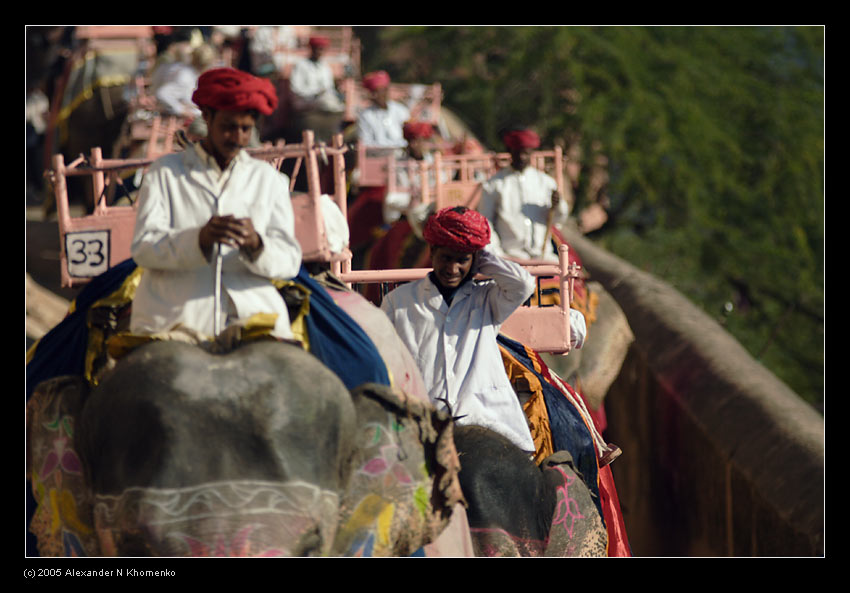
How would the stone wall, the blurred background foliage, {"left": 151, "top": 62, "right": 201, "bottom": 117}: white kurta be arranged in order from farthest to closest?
the blurred background foliage → {"left": 151, "top": 62, "right": 201, "bottom": 117}: white kurta → the stone wall

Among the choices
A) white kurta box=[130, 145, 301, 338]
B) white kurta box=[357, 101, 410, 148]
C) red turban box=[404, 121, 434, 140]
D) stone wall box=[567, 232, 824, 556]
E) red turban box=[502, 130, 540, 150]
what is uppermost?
white kurta box=[357, 101, 410, 148]

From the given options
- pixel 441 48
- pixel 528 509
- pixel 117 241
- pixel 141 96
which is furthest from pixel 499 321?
pixel 441 48

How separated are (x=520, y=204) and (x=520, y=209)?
0.12ft

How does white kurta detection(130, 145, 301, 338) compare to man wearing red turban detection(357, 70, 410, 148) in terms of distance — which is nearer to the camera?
white kurta detection(130, 145, 301, 338)

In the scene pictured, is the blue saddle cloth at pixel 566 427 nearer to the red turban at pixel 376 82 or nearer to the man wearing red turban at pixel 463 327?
the man wearing red turban at pixel 463 327

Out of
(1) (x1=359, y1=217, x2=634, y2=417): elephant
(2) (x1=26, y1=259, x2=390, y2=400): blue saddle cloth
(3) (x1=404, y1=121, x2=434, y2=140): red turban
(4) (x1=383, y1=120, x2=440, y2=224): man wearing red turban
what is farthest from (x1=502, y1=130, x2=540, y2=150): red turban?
(2) (x1=26, y1=259, x2=390, y2=400): blue saddle cloth

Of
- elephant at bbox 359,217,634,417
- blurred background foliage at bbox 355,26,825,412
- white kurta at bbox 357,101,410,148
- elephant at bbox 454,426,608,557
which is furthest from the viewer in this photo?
blurred background foliage at bbox 355,26,825,412

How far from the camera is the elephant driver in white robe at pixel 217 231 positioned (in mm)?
4125

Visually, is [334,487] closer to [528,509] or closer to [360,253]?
[528,509]

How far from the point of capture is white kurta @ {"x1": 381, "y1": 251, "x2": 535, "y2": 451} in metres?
5.71

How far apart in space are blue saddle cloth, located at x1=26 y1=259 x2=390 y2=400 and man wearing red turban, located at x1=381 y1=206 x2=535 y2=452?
1144mm

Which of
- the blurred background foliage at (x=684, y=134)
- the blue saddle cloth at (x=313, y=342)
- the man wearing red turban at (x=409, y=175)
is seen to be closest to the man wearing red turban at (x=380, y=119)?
the man wearing red turban at (x=409, y=175)

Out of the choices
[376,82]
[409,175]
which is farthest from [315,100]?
[409,175]

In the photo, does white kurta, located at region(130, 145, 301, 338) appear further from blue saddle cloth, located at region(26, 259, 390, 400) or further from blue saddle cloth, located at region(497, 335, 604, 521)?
blue saddle cloth, located at region(497, 335, 604, 521)
